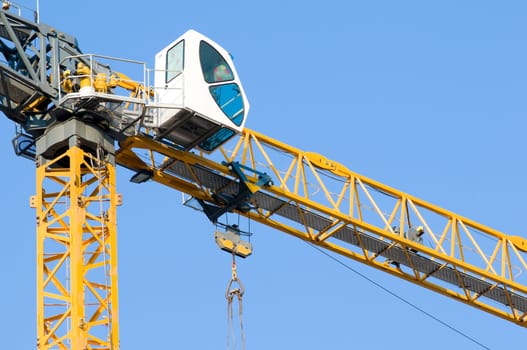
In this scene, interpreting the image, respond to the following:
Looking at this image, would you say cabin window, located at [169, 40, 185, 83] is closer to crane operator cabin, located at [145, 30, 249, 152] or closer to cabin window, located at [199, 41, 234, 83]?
crane operator cabin, located at [145, 30, 249, 152]

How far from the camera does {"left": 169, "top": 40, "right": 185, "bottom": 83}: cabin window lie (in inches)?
2183

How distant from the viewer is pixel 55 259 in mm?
52062

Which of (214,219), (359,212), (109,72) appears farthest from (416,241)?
(109,72)

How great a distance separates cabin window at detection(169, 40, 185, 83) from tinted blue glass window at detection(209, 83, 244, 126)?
3.94 feet

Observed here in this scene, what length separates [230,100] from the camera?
2206 inches

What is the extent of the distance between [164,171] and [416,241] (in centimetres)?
1025

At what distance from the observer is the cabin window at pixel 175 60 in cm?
5544

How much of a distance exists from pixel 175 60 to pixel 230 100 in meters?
2.14

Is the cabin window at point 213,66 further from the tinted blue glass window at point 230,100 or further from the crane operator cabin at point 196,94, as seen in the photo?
the tinted blue glass window at point 230,100

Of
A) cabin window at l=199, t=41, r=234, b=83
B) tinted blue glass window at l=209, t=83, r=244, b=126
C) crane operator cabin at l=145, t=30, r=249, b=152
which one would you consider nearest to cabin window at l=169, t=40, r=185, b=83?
crane operator cabin at l=145, t=30, r=249, b=152

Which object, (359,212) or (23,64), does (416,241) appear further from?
(23,64)

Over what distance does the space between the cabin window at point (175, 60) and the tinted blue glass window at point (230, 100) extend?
120 cm

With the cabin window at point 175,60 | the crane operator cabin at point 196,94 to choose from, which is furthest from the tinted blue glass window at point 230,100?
the cabin window at point 175,60

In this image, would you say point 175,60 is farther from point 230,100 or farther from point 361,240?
point 361,240
